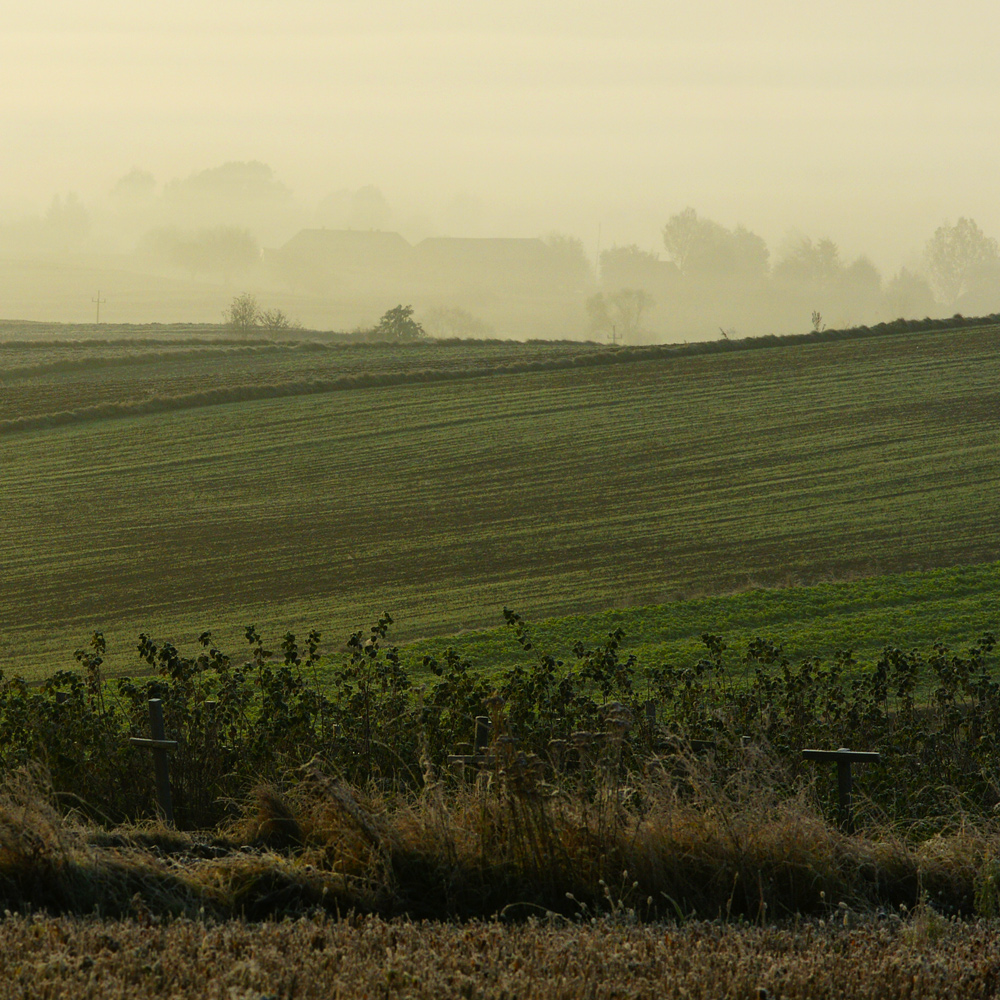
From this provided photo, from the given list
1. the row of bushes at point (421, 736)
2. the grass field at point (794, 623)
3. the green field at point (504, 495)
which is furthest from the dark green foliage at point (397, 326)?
the row of bushes at point (421, 736)

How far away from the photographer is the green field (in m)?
22.9

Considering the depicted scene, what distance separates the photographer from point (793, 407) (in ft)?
131

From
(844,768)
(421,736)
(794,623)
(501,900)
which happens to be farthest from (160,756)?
(794,623)

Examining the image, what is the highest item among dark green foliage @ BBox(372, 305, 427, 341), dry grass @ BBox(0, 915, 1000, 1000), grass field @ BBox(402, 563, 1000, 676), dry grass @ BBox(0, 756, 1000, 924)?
dark green foliage @ BBox(372, 305, 427, 341)

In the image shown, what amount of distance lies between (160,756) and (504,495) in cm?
2345

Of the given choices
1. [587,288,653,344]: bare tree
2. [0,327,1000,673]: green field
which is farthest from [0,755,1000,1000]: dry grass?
[587,288,653,344]: bare tree

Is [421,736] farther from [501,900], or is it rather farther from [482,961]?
[482,961]

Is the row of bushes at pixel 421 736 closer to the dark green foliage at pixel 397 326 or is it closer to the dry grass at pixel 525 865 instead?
the dry grass at pixel 525 865

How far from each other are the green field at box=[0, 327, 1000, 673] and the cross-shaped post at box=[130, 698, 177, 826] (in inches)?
472

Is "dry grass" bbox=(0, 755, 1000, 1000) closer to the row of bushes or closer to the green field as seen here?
the row of bushes

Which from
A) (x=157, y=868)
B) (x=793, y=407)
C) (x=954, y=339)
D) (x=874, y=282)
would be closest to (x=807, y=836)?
(x=157, y=868)

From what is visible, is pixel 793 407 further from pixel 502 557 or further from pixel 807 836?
pixel 807 836

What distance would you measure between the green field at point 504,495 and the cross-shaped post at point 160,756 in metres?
12.0

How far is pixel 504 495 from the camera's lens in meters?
31.2
